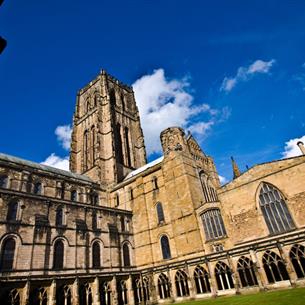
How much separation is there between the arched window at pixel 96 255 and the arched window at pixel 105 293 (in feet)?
7.07

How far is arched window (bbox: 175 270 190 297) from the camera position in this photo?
23.6 m

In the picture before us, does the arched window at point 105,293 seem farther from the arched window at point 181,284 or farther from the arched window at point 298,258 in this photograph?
the arched window at point 298,258

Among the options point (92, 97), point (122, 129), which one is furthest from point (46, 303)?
point (92, 97)

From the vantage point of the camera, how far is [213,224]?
26719 mm

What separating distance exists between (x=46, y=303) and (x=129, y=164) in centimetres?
2892

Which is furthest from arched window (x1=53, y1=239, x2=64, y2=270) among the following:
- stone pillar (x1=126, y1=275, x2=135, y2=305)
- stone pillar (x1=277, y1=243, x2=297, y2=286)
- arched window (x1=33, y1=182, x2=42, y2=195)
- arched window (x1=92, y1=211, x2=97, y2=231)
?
stone pillar (x1=277, y1=243, x2=297, y2=286)

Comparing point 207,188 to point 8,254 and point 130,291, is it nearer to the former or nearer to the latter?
point 130,291

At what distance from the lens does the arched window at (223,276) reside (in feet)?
69.2

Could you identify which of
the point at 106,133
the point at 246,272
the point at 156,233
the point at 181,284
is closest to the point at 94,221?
the point at 156,233

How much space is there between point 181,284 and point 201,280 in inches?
91.5

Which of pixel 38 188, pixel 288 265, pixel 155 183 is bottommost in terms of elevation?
pixel 288 265

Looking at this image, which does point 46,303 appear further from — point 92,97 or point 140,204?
point 92,97

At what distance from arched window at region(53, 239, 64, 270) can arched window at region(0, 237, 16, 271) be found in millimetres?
3696

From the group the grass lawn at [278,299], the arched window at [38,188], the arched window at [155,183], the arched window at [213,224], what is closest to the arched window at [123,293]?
the arched window at [213,224]
